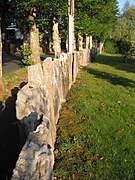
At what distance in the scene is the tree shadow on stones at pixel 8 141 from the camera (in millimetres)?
4456

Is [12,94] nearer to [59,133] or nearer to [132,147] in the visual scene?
[59,133]

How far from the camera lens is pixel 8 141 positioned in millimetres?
5578

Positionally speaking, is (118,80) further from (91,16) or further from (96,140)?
(91,16)

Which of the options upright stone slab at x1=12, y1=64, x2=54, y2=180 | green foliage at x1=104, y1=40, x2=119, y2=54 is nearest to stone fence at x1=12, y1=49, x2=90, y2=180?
upright stone slab at x1=12, y1=64, x2=54, y2=180

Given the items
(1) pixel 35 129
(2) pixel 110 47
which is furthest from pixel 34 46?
(2) pixel 110 47

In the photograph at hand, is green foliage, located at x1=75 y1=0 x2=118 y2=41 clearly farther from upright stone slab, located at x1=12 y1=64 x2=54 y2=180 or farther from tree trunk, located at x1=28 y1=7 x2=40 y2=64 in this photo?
upright stone slab, located at x1=12 y1=64 x2=54 y2=180

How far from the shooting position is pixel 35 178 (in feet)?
8.52

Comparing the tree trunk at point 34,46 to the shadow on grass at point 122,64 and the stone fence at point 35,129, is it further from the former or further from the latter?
the stone fence at point 35,129

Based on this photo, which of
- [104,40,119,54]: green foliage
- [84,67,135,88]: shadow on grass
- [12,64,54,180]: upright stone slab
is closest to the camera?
[12,64,54,180]: upright stone slab

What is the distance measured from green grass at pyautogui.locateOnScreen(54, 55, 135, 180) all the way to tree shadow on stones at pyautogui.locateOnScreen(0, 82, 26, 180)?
720mm

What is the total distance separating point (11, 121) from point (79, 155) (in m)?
2.15

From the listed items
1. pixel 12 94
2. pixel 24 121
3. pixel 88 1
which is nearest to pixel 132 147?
pixel 24 121

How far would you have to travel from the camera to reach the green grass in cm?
462

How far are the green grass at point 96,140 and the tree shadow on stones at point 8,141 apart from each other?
2.36 feet
